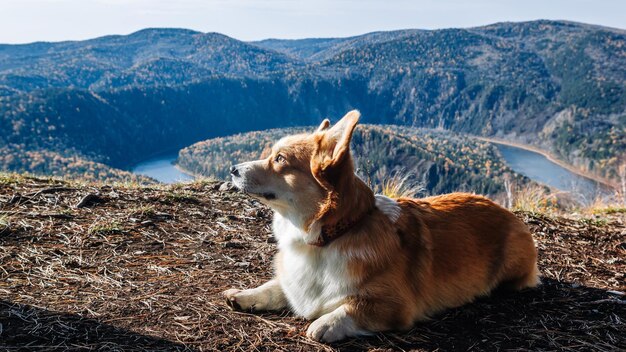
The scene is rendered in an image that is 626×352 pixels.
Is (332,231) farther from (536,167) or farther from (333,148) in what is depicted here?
(536,167)

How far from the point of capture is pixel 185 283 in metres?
4.32

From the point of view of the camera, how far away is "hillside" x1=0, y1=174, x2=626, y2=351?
3346 mm

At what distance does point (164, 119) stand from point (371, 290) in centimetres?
18055

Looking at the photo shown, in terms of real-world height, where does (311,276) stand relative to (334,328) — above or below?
above

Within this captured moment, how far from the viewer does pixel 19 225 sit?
16.9 feet

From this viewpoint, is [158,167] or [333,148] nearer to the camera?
[333,148]

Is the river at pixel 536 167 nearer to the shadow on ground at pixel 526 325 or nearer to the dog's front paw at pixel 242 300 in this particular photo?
the shadow on ground at pixel 526 325

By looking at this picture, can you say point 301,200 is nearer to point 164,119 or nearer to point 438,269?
point 438,269

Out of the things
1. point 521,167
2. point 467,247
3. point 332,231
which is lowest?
point 521,167

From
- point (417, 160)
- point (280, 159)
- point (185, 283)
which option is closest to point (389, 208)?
point (280, 159)

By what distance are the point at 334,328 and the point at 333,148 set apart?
1325 mm

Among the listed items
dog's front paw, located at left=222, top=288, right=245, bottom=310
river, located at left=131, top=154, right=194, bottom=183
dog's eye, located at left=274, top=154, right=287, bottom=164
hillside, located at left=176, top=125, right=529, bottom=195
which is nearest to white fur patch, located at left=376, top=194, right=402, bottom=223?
dog's eye, located at left=274, top=154, right=287, bottom=164

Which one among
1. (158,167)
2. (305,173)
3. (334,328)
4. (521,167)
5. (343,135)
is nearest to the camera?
(334,328)

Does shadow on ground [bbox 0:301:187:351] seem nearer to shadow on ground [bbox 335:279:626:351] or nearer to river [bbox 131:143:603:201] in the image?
shadow on ground [bbox 335:279:626:351]
